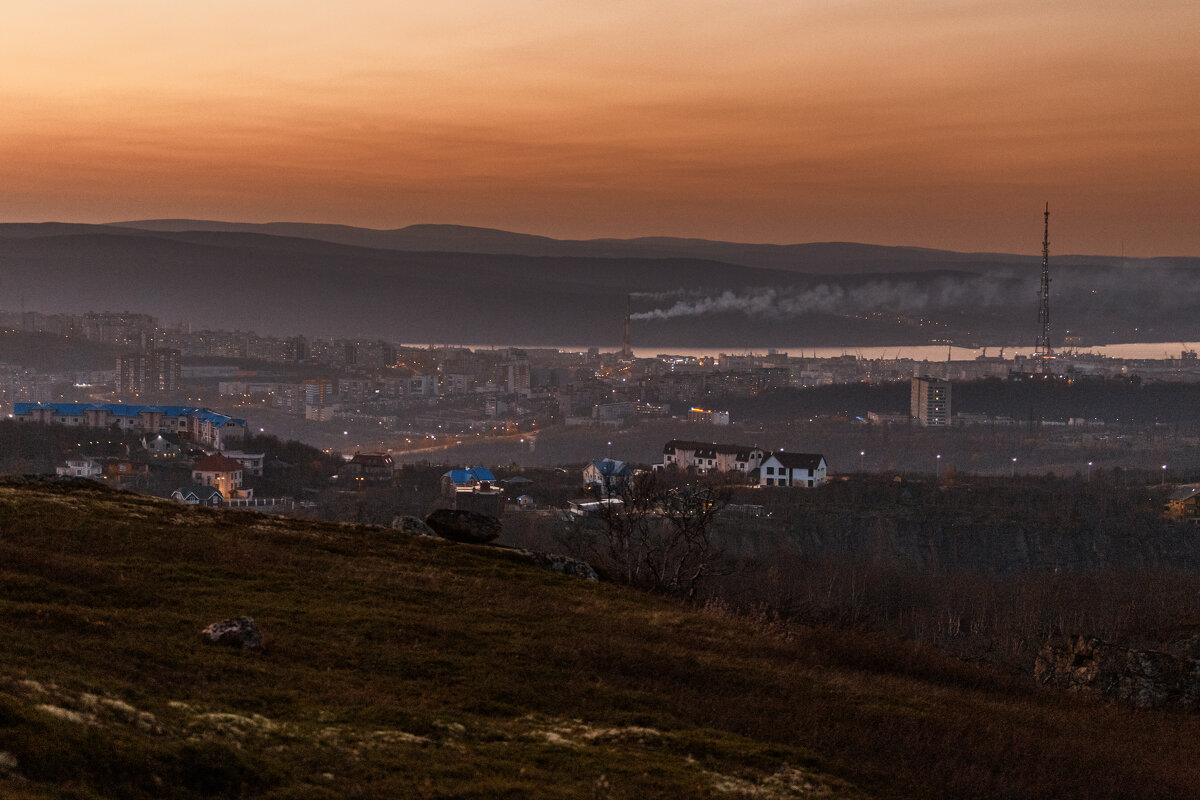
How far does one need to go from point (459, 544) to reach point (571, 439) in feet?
418

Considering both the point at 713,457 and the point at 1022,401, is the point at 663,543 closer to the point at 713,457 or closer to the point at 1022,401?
the point at 713,457

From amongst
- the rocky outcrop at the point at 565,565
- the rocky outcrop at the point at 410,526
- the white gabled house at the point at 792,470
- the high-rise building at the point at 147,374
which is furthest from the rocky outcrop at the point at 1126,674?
the high-rise building at the point at 147,374

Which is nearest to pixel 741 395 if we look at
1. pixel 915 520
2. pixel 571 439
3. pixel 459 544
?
pixel 571 439

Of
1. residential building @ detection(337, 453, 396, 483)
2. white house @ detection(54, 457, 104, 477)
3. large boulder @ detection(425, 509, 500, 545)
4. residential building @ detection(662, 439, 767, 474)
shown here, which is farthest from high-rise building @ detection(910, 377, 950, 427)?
large boulder @ detection(425, 509, 500, 545)

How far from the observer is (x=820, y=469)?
9738 centimetres

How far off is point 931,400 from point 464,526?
14823 cm

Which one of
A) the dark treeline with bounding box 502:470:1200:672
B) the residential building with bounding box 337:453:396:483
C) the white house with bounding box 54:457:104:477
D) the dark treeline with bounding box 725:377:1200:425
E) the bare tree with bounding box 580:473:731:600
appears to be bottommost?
the dark treeline with bounding box 502:470:1200:672

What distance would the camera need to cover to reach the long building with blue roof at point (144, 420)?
100 meters

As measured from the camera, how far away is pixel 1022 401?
6826 inches

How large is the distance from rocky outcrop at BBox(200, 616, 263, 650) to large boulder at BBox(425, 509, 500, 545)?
12203 mm

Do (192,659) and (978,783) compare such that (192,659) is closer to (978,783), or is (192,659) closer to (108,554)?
(108,554)

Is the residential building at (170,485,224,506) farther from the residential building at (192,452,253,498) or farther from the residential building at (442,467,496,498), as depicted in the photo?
the residential building at (442,467,496,498)

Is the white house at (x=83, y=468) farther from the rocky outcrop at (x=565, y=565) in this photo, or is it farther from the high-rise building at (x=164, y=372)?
the high-rise building at (x=164, y=372)

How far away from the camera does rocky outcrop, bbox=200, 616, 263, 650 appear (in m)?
13.1
